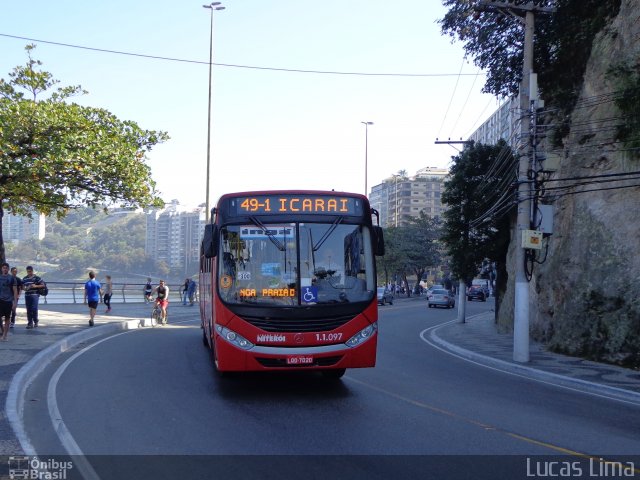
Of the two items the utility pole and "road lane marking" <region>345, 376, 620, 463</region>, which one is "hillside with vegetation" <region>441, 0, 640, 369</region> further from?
"road lane marking" <region>345, 376, 620, 463</region>

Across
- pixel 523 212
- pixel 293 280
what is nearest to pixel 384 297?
pixel 523 212

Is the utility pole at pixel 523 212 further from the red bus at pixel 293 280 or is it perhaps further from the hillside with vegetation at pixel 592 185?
the red bus at pixel 293 280

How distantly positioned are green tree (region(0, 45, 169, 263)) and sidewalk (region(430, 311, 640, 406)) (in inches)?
467

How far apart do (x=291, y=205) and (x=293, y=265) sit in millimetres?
994

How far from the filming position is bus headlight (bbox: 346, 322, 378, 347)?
9344 mm

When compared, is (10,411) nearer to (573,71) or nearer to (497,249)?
(573,71)

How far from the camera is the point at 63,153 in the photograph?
17859mm

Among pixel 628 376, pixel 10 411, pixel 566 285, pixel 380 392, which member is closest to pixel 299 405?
pixel 380 392

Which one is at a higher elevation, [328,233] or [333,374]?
[328,233]

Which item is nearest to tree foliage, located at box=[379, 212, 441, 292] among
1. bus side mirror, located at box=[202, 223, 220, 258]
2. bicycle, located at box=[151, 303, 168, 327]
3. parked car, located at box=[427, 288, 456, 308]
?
parked car, located at box=[427, 288, 456, 308]

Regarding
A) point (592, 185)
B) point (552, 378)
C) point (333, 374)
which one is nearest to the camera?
point (333, 374)

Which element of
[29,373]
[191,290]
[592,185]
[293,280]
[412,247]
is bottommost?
[191,290]

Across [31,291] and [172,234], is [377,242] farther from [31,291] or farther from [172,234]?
[172,234]

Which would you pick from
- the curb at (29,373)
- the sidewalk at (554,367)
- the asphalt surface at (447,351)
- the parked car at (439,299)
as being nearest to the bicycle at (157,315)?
the asphalt surface at (447,351)
